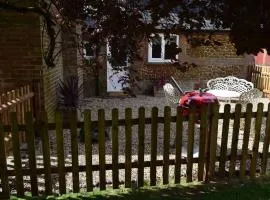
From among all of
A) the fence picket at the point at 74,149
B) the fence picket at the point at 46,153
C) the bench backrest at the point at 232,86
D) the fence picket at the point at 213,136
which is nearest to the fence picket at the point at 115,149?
the fence picket at the point at 74,149

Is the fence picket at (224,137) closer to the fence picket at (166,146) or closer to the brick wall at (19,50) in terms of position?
the fence picket at (166,146)

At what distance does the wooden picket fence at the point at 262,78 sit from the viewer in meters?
14.5

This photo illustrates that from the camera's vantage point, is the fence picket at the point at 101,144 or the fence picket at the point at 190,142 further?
the fence picket at the point at 190,142

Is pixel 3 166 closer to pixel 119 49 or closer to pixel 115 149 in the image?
pixel 115 149

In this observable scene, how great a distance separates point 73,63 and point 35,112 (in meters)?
4.74

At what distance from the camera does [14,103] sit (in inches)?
215

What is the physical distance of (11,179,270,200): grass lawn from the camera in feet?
14.5

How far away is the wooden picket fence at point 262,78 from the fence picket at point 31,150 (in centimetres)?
1230

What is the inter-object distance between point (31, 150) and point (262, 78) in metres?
12.8

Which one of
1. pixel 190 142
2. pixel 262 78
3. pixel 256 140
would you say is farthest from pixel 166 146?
pixel 262 78

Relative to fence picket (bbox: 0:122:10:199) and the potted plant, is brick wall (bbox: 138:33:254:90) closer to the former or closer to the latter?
the potted plant

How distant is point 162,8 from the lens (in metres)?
2.61

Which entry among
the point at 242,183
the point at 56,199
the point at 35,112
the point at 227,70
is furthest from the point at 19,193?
the point at 227,70

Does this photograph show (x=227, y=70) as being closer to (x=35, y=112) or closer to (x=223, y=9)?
(x=35, y=112)
